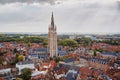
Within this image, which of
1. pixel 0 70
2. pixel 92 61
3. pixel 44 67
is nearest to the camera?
pixel 0 70

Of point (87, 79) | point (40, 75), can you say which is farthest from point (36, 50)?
point (87, 79)

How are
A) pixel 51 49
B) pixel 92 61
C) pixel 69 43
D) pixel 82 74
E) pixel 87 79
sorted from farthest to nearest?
pixel 69 43 → pixel 51 49 → pixel 92 61 → pixel 82 74 → pixel 87 79

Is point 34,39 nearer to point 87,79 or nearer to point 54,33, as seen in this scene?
point 54,33

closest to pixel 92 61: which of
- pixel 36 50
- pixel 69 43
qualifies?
pixel 36 50

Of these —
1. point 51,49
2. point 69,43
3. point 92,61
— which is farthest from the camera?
point 69,43

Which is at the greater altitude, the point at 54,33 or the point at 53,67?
the point at 54,33

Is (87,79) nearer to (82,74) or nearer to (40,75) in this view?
(82,74)

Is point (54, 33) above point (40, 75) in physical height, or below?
above

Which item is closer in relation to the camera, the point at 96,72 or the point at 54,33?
the point at 96,72

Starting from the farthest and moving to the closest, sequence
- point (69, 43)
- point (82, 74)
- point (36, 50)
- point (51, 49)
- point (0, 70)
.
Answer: point (69, 43), point (36, 50), point (51, 49), point (0, 70), point (82, 74)
